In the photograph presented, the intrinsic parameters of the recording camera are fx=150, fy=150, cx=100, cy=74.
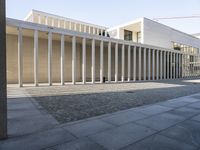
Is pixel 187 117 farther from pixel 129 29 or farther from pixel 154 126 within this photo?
pixel 129 29

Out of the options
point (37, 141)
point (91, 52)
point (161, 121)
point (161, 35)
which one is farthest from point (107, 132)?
point (161, 35)

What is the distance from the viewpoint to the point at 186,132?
3451mm

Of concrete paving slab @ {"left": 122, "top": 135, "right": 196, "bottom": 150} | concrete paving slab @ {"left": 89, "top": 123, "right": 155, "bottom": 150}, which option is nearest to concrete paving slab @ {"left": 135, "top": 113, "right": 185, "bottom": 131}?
concrete paving slab @ {"left": 89, "top": 123, "right": 155, "bottom": 150}

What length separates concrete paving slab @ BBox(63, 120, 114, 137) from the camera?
3.35 meters

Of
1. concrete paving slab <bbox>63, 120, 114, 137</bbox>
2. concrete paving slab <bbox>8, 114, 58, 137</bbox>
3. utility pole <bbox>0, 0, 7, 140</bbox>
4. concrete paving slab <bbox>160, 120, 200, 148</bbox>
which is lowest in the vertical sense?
concrete paving slab <bbox>160, 120, 200, 148</bbox>

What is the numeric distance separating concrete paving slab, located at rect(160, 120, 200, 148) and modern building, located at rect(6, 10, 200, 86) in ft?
37.3

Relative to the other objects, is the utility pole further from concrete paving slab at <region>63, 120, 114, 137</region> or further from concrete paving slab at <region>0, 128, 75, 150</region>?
concrete paving slab at <region>63, 120, 114, 137</region>

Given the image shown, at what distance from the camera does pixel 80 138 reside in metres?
3.06

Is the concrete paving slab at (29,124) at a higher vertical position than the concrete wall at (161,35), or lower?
lower

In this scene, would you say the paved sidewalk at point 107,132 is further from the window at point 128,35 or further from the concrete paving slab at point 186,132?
the window at point 128,35

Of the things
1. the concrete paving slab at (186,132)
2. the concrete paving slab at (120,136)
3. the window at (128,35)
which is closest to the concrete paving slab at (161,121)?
the concrete paving slab at (186,132)

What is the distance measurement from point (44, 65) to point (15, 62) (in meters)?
2.86

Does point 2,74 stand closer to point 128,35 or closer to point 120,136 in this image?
point 120,136

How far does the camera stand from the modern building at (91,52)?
13500 mm
